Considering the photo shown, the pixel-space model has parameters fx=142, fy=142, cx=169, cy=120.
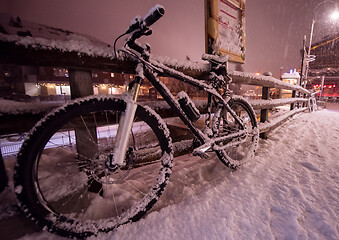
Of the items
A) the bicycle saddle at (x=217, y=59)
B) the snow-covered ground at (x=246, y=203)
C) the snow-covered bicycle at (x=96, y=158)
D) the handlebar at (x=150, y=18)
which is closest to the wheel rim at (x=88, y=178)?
the snow-covered bicycle at (x=96, y=158)

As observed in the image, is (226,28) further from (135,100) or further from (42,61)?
(42,61)

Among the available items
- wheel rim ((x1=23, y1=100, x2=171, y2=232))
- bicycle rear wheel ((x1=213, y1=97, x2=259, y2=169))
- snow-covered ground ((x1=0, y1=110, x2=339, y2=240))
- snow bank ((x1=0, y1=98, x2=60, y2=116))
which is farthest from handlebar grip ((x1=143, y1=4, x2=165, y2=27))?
snow-covered ground ((x1=0, y1=110, x2=339, y2=240))

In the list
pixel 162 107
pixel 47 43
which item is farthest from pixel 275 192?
pixel 47 43

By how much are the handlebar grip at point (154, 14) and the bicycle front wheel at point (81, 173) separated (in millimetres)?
644

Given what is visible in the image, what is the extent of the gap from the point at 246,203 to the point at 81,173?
1581 mm

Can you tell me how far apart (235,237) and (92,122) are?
149cm

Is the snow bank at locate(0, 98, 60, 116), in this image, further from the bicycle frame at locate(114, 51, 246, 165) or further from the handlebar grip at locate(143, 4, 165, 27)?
the handlebar grip at locate(143, 4, 165, 27)

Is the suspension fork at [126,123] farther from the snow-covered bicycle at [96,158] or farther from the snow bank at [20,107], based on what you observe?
the snow bank at [20,107]

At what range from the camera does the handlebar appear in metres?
1.02

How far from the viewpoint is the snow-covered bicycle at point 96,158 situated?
96 centimetres

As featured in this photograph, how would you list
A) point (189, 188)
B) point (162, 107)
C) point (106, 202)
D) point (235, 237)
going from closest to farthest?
point (235, 237) → point (106, 202) → point (189, 188) → point (162, 107)

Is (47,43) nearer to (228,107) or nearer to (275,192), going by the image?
(228,107)

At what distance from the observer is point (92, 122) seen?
4.33 ft

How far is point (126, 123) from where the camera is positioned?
1.12 metres
